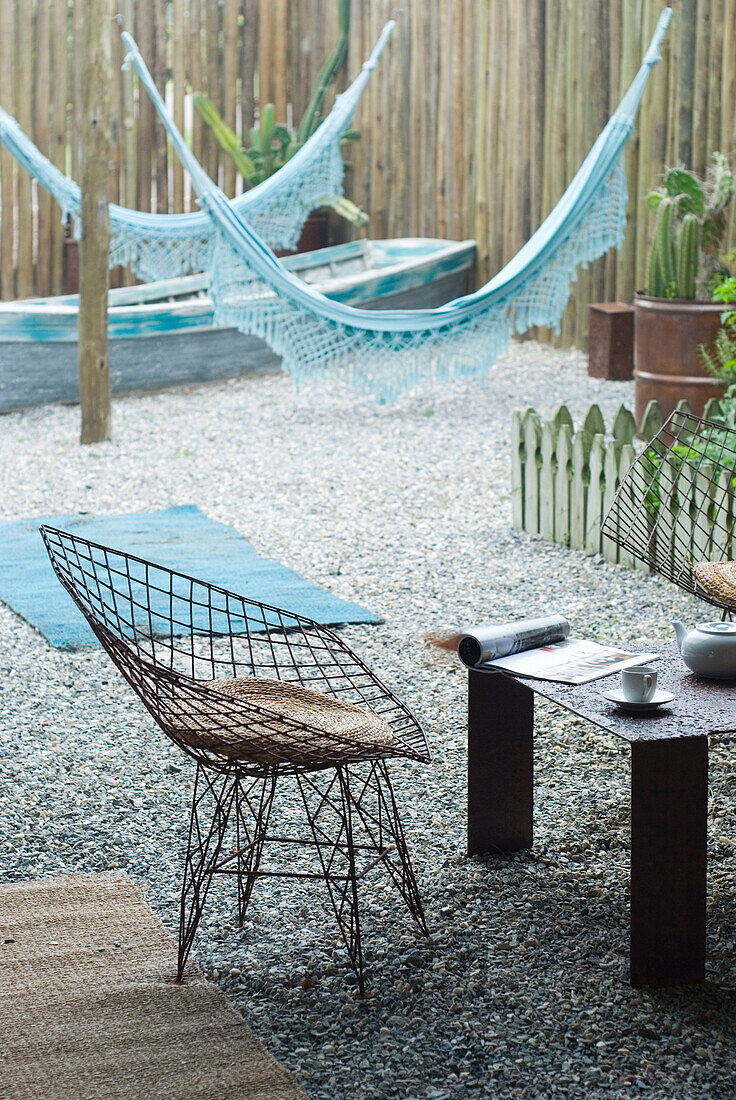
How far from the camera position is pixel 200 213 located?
281 inches

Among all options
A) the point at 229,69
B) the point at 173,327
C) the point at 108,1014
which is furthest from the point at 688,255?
the point at 229,69

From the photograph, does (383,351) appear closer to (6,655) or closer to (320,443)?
(320,443)

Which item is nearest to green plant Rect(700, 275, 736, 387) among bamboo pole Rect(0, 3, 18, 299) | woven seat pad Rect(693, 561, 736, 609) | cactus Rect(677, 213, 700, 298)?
cactus Rect(677, 213, 700, 298)

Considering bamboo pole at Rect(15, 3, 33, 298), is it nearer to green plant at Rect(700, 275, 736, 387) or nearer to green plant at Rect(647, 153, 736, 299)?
green plant at Rect(647, 153, 736, 299)

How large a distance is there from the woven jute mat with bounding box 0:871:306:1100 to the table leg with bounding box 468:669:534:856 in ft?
2.01

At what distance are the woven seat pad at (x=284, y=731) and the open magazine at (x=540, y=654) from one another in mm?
232

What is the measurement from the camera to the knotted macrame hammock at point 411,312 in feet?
19.3

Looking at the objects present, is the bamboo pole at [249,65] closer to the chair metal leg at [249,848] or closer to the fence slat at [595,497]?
the fence slat at [595,497]

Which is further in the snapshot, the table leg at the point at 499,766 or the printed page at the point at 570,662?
the table leg at the point at 499,766

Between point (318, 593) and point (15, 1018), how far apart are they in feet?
7.50

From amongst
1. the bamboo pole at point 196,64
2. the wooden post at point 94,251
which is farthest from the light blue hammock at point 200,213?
the bamboo pole at point 196,64

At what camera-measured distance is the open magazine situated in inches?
88.6

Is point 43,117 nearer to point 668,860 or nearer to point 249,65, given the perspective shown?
point 249,65

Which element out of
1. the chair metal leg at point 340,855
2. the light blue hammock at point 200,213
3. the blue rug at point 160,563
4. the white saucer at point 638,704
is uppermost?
the light blue hammock at point 200,213
